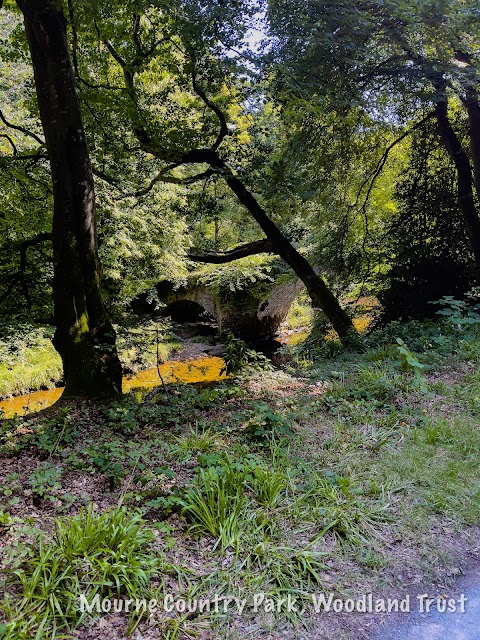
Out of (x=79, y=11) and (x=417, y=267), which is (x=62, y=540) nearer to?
(x=79, y=11)

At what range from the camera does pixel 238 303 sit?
14.4m

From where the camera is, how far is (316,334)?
28.0 feet

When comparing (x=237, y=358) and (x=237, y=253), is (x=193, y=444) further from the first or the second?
(x=237, y=253)

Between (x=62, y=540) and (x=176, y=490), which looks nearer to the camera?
(x=62, y=540)

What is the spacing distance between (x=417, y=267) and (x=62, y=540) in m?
7.41

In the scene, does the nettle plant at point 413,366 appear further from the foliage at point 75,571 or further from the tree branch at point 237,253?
the tree branch at point 237,253

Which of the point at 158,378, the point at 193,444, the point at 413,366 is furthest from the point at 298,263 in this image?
the point at 158,378

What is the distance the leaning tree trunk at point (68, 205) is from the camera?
4230 mm

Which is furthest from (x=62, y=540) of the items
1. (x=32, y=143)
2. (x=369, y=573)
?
(x=32, y=143)

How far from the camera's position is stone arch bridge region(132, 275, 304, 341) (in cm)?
1394

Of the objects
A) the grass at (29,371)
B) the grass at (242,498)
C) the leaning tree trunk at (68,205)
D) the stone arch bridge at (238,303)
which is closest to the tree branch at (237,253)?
the leaning tree trunk at (68,205)

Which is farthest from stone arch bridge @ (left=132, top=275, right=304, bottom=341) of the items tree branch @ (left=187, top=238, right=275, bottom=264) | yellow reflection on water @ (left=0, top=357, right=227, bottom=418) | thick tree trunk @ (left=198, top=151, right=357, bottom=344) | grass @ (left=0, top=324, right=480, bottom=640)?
grass @ (left=0, top=324, right=480, bottom=640)

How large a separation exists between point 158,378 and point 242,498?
863 centimetres

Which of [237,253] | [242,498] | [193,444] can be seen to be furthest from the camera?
[237,253]
